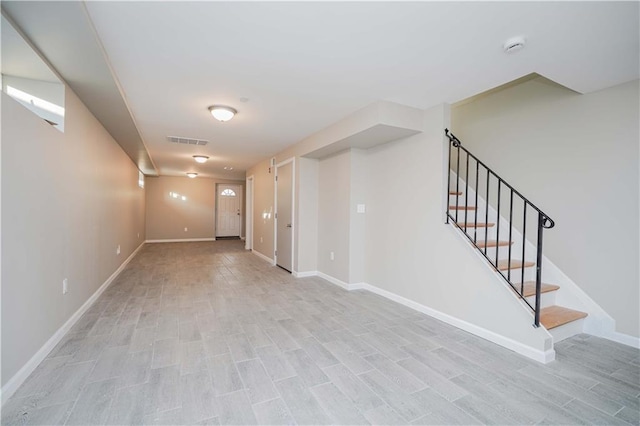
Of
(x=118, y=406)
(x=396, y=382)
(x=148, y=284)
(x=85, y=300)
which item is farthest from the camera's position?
(x=148, y=284)

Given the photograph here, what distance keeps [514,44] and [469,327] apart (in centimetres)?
244

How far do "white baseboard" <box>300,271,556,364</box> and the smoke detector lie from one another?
2300mm

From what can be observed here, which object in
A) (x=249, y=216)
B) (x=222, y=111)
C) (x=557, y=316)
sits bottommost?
(x=557, y=316)

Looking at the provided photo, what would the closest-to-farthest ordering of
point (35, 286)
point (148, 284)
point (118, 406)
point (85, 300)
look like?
1. point (118, 406)
2. point (35, 286)
3. point (85, 300)
4. point (148, 284)

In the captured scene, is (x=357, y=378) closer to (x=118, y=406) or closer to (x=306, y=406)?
(x=306, y=406)

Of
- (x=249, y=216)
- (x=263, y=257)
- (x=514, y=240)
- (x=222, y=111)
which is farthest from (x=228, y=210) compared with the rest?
(x=514, y=240)

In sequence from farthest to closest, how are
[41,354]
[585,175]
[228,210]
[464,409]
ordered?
[228,210] → [585,175] → [41,354] → [464,409]

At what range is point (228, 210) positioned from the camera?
36.3 ft

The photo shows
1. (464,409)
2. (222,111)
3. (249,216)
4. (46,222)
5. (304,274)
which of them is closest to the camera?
(464,409)

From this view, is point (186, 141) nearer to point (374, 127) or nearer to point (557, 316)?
point (374, 127)

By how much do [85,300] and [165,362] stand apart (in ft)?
5.97

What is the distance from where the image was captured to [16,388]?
185cm

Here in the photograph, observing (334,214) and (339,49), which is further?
(334,214)

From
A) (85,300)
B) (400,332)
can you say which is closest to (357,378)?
(400,332)
